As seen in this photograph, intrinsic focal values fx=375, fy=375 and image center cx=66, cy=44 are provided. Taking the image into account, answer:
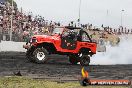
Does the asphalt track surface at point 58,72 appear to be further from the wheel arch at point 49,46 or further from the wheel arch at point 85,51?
the wheel arch at point 85,51

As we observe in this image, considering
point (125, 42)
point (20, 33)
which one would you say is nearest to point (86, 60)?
point (125, 42)

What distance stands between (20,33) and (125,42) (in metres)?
11.6

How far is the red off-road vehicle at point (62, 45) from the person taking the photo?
18.9 m

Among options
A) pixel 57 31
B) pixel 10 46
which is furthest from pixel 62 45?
pixel 10 46

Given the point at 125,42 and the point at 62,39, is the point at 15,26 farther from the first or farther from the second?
the point at 62,39

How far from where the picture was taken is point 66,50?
1962 cm

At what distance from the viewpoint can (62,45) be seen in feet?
63.9

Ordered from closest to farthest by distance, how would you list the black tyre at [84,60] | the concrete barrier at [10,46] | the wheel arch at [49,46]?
1. the wheel arch at [49,46]
2. the black tyre at [84,60]
3. the concrete barrier at [10,46]

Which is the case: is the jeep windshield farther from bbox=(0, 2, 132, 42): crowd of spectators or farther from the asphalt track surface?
bbox=(0, 2, 132, 42): crowd of spectators

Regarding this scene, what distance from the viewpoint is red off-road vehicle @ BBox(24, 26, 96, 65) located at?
18.9 meters

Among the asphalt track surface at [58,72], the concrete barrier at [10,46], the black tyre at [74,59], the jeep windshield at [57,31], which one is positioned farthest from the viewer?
the concrete barrier at [10,46]

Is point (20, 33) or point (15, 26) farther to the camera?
point (15, 26)

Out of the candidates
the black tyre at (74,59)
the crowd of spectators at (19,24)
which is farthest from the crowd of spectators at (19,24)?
the black tyre at (74,59)

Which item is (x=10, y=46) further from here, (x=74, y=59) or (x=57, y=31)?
(x=57, y=31)
